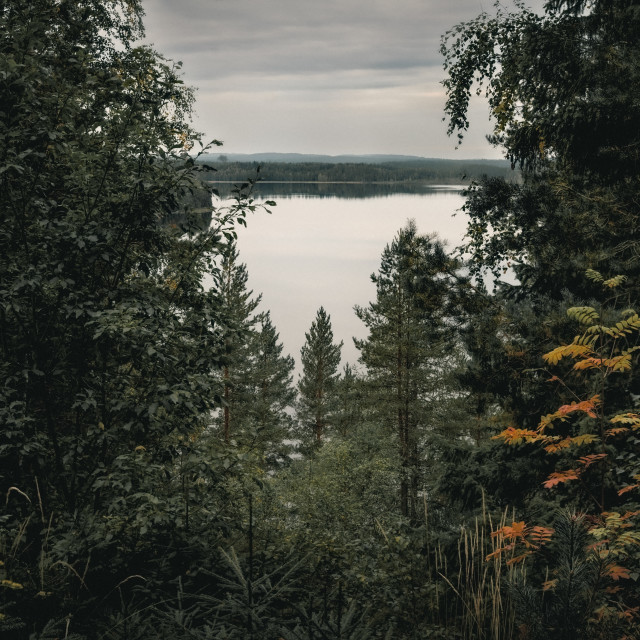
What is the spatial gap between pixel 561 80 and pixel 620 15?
713mm

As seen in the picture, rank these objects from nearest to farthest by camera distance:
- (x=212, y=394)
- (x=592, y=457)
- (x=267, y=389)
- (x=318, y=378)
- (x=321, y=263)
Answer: (x=592, y=457), (x=212, y=394), (x=267, y=389), (x=318, y=378), (x=321, y=263)

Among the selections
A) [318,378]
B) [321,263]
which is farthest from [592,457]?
[321,263]

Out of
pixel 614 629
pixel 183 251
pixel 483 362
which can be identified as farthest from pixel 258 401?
pixel 614 629

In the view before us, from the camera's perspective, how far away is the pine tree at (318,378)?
31.9 meters

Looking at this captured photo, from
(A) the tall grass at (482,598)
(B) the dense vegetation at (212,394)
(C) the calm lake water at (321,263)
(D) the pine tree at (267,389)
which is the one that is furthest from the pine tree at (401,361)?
(A) the tall grass at (482,598)

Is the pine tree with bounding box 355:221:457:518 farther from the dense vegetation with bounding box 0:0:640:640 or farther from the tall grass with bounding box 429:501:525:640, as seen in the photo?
the tall grass with bounding box 429:501:525:640

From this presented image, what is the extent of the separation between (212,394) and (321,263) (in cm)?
11019

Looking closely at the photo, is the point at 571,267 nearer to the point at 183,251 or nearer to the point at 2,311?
the point at 183,251

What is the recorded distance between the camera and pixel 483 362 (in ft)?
22.6

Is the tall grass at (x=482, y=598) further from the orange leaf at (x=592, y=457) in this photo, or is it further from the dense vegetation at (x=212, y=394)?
the orange leaf at (x=592, y=457)

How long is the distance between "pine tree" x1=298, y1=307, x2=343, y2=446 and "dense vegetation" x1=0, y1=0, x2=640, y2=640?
25.3m

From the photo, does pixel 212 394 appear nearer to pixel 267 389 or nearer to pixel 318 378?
pixel 267 389

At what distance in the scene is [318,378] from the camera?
32.3 m

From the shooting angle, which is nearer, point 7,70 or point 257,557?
point 7,70
